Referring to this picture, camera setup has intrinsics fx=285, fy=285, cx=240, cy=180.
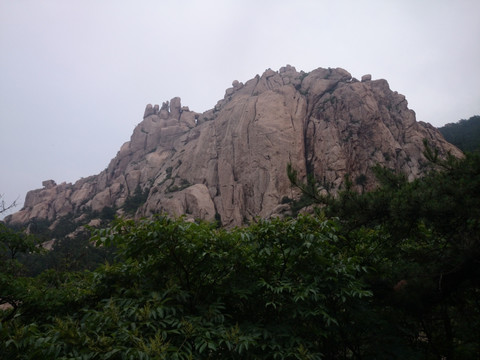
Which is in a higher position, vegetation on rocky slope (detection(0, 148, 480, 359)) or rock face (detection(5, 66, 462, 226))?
rock face (detection(5, 66, 462, 226))

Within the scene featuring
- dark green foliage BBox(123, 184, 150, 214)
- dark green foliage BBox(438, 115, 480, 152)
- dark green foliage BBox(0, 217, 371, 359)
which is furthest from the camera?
dark green foliage BBox(123, 184, 150, 214)

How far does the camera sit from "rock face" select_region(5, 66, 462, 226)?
3953cm

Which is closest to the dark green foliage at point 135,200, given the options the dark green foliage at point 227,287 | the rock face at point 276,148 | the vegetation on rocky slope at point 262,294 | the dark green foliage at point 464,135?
the rock face at point 276,148

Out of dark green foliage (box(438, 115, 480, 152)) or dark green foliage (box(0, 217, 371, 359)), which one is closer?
dark green foliage (box(0, 217, 371, 359))

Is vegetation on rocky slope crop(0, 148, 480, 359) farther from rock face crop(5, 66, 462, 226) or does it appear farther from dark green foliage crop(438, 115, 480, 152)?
rock face crop(5, 66, 462, 226)

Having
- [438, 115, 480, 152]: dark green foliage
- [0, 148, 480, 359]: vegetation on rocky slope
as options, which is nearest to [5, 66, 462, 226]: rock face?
[438, 115, 480, 152]: dark green foliage

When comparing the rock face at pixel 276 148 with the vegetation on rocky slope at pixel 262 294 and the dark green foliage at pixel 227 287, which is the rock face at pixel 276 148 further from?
the dark green foliage at pixel 227 287

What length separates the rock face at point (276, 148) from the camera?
3953 cm

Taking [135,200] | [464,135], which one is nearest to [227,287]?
[135,200]

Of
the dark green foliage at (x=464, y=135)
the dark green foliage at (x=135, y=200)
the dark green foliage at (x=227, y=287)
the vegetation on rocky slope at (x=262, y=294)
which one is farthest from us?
the dark green foliage at (x=135, y=200)

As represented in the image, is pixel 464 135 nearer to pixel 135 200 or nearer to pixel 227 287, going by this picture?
pixel 227 287

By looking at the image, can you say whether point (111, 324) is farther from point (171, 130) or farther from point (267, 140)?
point (171, 130)

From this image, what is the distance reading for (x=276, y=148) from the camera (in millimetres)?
43094

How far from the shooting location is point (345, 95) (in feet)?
148
